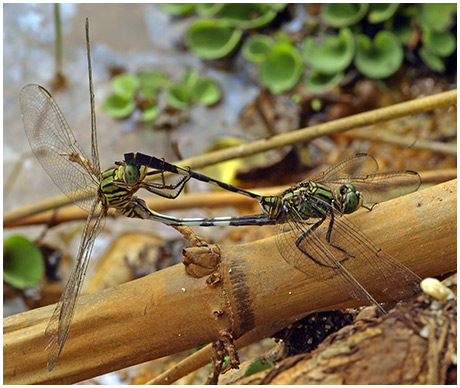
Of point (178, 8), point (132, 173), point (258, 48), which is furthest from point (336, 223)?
point (178, 8)

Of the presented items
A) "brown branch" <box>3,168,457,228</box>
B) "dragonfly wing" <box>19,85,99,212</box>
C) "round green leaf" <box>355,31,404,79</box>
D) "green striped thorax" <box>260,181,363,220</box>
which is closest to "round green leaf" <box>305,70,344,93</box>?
"round green leaf" <box>355,31,404,79</box>

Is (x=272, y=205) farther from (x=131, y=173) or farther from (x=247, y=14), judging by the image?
(x=247, y=14)

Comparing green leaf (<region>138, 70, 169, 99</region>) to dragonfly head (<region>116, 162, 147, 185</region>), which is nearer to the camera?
dragonfly head (<region>116, 162, 147, 185</region>)

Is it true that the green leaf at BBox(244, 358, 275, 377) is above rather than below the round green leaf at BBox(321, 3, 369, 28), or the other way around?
below

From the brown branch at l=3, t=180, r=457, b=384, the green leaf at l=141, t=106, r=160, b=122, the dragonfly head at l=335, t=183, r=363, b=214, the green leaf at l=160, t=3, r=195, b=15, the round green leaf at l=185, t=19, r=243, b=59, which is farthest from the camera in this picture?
the green leaf at l=160, t=3, r=195, b=15

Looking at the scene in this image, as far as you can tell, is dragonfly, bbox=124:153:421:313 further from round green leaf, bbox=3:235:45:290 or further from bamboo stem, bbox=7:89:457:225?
round green leaf, bbox=3:235:45:290
